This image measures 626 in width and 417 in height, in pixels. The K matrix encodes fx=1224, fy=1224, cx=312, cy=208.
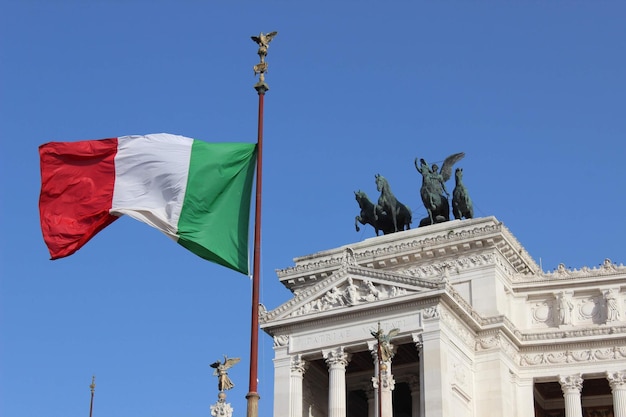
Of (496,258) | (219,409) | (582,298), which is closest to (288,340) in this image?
(496,258)

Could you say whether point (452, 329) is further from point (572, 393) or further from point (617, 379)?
point (617, 379)

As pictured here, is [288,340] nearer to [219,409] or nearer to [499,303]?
[499,303]

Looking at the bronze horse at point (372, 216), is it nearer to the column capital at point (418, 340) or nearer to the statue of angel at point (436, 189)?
the statue of angel at point (436, 189)

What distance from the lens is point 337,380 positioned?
55000 mm

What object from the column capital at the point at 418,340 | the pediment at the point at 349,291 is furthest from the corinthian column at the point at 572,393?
the pediment at the point at 349,291

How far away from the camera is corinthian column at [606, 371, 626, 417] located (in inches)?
2258

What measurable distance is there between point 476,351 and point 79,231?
3416cm

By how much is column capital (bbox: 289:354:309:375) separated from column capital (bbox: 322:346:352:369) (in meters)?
1.30

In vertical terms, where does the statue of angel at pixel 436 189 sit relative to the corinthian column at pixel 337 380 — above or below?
above

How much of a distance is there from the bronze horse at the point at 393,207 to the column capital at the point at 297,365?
11.2m

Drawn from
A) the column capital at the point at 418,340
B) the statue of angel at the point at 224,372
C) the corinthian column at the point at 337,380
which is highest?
the column capital at the point at 418,340

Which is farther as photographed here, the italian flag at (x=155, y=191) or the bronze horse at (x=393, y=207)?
the bronze horse at (x=393, y=207)

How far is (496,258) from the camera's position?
195ft

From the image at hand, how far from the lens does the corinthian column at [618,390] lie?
57344 mm
